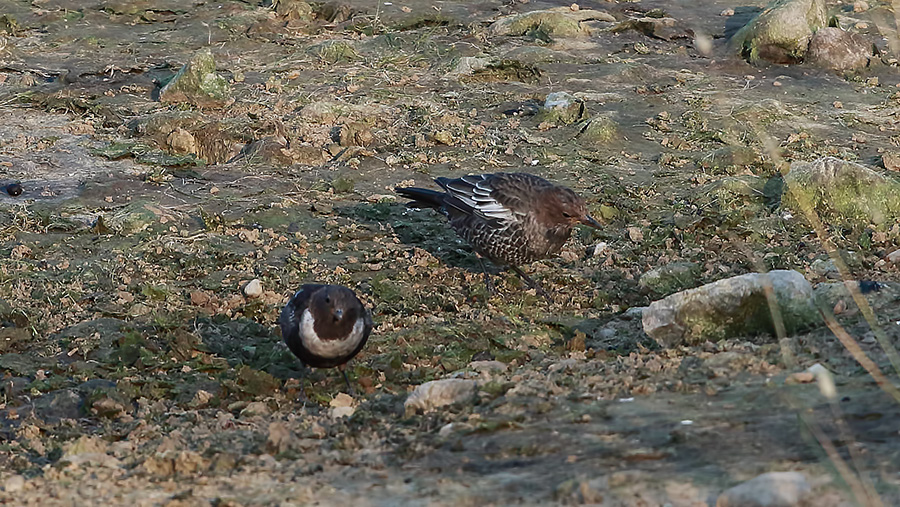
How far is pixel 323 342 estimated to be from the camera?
17.9 feet

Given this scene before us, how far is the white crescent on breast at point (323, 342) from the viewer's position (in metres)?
5.46

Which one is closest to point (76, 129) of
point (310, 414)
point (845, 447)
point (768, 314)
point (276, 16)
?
point (276, 16)

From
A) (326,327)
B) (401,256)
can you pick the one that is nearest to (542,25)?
(401,256)

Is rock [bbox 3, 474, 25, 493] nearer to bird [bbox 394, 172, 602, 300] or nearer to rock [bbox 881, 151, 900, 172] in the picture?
bird [bbox 394, 172, 602, 300]

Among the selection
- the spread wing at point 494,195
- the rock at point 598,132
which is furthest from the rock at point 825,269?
the rock at point 598,132

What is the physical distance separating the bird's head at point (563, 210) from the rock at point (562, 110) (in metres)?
3.17

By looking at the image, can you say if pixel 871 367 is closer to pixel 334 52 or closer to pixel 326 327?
pixel 326 327

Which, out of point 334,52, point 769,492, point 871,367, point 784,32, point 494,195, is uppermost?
point 769,492

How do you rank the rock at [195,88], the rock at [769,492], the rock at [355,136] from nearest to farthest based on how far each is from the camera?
the rock at [769,492] → the rock at [355,136] → the rock at [195,88]

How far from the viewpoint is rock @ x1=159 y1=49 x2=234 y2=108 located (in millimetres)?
10328

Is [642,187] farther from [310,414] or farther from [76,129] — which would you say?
[76,129]

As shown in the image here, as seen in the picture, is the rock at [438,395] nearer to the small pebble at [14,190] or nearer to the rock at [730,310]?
the rock at [730,310]

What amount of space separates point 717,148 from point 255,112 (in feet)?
14.2

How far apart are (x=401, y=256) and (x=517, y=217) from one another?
40.5 inches
